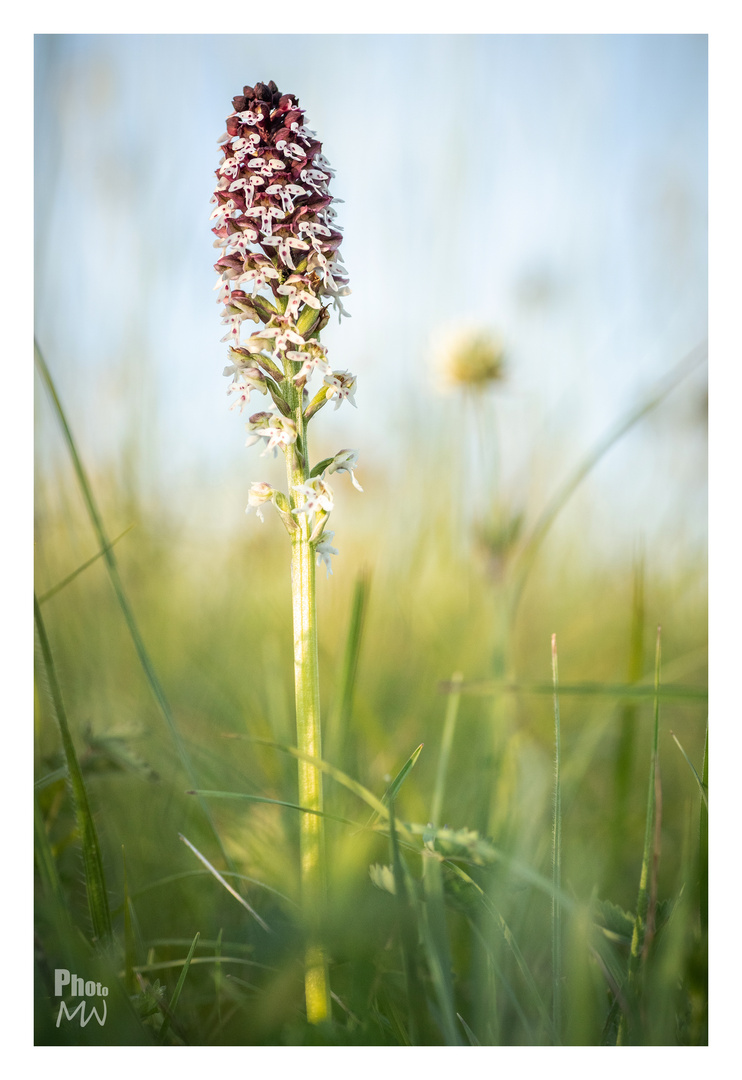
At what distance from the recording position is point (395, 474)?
220 cm

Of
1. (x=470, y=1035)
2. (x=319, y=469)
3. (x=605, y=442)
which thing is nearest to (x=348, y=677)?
(x=319, y=469)

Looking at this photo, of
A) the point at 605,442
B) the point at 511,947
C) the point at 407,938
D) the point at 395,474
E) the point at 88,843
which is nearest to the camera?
the point at 407,938

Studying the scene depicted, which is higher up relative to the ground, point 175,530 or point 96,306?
point 96,306

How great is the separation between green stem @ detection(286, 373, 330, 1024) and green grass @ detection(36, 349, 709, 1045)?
37 millimetres

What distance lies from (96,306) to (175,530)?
692mm

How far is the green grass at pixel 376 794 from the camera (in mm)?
1146

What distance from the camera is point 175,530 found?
2.12 meters

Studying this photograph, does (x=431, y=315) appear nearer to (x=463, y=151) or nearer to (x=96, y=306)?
(x=463, y=151)

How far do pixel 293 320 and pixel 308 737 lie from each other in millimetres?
699

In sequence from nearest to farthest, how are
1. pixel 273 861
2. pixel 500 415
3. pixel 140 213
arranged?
pixel 273 861 → pixel 140 213 → pixel 500 415

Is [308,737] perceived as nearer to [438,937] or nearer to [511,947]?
[438,937]
